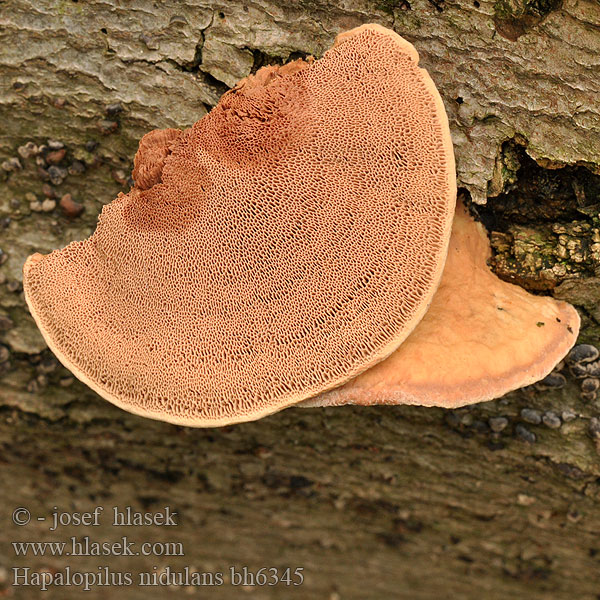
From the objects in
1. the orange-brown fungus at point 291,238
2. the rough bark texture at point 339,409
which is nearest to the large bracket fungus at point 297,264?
the orange-brown fungus at point 291,238

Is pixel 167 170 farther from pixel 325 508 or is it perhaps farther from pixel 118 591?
pixel 118 591

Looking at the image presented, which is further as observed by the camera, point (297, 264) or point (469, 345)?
point (469, 345)

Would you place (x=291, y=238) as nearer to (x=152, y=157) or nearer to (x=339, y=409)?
(x=152, y=157)

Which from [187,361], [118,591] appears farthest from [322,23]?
[118,591]

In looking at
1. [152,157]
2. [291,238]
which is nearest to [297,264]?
[291,238]

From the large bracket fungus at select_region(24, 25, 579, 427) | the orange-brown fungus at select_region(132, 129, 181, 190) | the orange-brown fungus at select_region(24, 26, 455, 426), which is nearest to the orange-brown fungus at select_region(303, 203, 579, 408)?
the large bracket fungus at select_region(24, 25, 579, 427)

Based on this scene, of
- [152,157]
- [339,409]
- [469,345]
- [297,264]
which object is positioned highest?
[152,157]

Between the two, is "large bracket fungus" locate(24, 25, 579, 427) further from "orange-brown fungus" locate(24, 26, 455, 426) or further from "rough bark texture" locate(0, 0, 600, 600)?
"rough bark texture" locate(0, 0, 600, 600)
